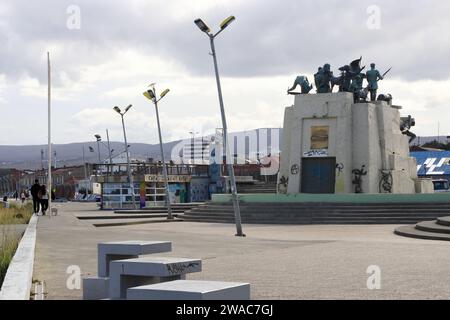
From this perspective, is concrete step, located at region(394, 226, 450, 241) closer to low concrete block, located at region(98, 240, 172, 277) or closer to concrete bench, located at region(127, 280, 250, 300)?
low concrete block, located at region(98, 240, 172, 277)

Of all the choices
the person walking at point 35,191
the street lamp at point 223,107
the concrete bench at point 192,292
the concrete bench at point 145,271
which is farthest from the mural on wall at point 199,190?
the concrete bench at point 192,292

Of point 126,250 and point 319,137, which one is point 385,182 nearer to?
point 319,137

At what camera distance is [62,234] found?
21.4m

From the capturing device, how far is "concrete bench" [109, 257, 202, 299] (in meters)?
7.22

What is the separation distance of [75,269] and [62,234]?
9.20 metres

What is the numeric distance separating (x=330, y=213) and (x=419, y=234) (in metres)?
10.7

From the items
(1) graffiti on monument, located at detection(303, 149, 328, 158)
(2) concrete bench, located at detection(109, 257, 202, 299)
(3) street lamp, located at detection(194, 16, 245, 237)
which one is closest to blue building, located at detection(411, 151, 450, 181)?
(1) graffiti on monument, located at detection(303, 149, 328, 158)

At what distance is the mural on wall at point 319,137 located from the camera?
129ft

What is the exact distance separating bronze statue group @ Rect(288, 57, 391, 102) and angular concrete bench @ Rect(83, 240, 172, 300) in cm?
3226

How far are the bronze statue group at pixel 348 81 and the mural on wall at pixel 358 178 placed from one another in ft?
13.7

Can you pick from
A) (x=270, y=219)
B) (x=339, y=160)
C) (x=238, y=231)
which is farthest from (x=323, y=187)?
(x=238, y=231)
